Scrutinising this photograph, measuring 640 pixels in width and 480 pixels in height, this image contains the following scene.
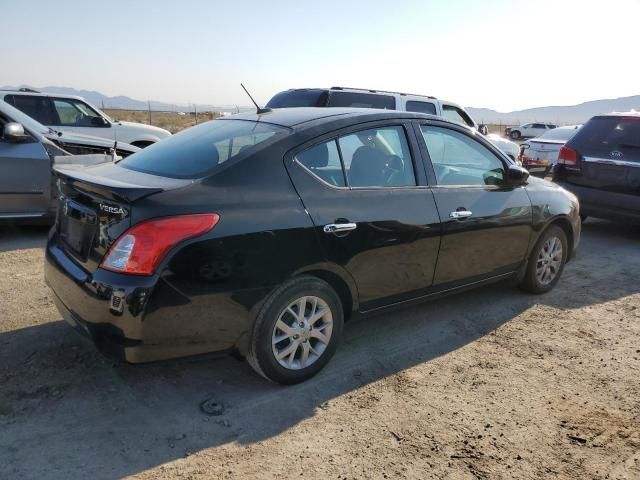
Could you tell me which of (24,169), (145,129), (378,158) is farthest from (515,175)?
(145,129)

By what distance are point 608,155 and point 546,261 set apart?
3156 millimetres

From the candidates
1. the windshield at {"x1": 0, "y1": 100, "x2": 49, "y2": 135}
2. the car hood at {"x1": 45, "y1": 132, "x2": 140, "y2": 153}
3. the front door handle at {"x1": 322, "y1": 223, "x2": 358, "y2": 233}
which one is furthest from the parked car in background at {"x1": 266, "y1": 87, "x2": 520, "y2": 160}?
the front door handle at {"x1": 322, "y1": 223, "x2": 358, "y2": 233}

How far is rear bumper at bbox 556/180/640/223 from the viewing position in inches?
275

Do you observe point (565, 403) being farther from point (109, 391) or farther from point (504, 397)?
point (109, 391)

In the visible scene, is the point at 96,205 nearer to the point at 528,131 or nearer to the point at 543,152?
the point at 543,152

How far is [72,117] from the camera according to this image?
10.3 m

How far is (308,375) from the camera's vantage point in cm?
335

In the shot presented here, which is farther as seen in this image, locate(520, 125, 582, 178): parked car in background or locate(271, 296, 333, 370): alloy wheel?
locate(520, 125, 582, 178): parked car in background

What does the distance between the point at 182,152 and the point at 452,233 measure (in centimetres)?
201

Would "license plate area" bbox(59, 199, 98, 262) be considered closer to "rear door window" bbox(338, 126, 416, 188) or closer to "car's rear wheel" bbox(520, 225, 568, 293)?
"rear door window" bbox(338, 126, 416, 188)

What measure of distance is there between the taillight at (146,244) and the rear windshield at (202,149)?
0.44 meters

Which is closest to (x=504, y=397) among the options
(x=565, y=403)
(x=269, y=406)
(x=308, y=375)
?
(x=565, y=403)

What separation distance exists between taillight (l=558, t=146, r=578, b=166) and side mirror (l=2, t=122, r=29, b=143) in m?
7.12

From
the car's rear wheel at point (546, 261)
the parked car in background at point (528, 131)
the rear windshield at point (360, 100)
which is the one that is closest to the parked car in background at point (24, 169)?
the rear windshield at point (360, 100)
